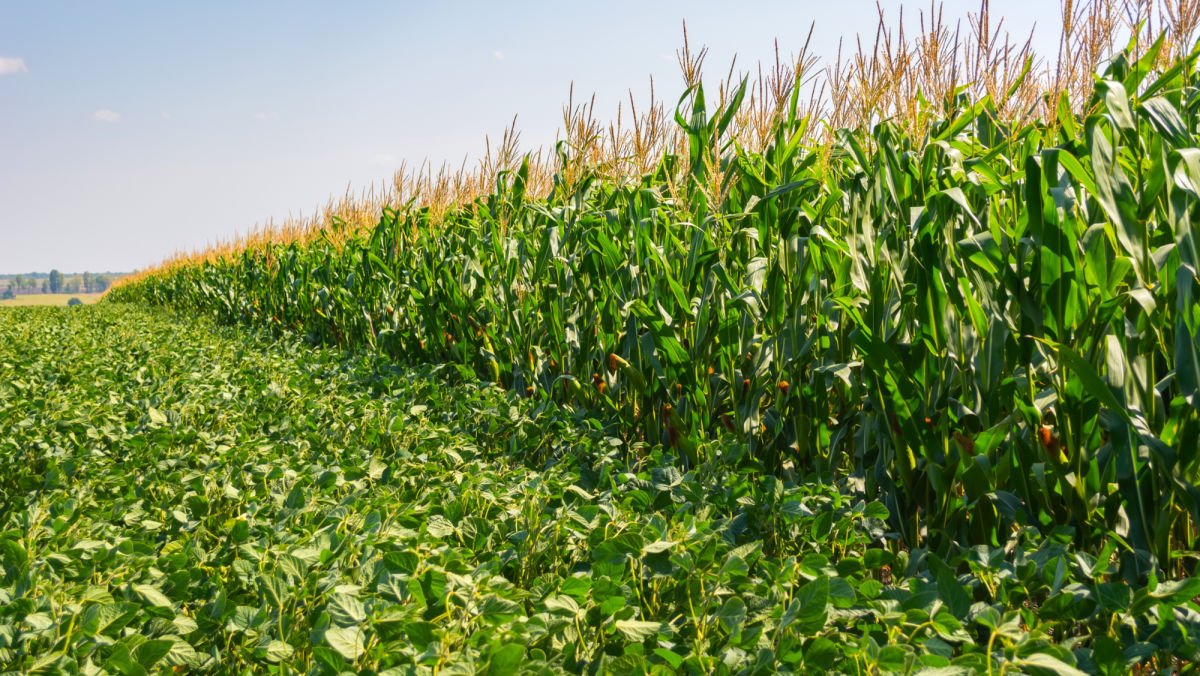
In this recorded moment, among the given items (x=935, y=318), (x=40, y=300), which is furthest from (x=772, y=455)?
(x=40, y=300)

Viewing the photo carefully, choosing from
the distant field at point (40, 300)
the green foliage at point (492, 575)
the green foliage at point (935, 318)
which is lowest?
the green foliage at point (492, 575)

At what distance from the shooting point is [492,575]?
162 cm

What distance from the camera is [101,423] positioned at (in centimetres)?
331

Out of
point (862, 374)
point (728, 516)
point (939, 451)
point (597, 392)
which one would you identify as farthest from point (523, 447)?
point (939, 451)

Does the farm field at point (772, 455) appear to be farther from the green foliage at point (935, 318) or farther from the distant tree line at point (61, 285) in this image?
the distant tree line at point (61, 285)

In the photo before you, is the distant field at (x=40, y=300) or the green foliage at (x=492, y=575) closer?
the green foliage at (x=492, y=575)

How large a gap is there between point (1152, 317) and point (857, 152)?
1.02 m

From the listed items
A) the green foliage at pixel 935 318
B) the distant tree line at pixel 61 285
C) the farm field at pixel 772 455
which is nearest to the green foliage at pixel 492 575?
the farm field at pixel 772 455

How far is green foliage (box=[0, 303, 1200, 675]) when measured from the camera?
1.30m

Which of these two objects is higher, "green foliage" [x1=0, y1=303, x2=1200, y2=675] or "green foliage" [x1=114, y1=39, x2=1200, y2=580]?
"green foliage" [x1=114, y1=39, x2=1200, y2=580]

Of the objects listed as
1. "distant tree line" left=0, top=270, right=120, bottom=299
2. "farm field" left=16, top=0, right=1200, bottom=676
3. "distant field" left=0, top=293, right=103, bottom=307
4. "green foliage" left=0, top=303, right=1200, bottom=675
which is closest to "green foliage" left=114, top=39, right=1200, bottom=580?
"farm field" left=16, top=0, right=1200, bottom=676

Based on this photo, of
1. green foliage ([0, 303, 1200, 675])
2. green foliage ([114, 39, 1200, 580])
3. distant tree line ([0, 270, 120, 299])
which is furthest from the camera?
distant tree line ([0, 270, 120, 299])

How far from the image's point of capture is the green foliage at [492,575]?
51.0 inches

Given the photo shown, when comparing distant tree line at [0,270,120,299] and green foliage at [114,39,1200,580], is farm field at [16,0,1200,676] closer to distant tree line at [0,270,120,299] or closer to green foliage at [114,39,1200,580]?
green foliage at [114,39,1200,580]
